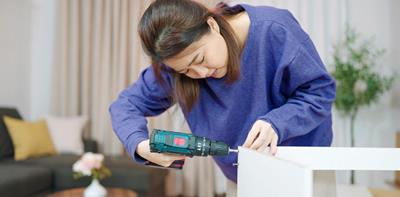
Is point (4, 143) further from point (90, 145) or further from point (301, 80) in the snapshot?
point (301, 80)

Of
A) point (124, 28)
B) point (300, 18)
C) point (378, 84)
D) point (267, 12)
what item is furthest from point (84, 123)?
point (267, 12)

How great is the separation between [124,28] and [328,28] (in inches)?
70.8

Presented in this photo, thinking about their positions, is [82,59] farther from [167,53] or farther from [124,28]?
[167,53]

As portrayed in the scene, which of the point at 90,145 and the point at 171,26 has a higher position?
the point at 171,26

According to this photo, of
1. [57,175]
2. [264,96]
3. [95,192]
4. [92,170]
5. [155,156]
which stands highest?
[264,96]

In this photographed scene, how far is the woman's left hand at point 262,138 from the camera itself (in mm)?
838

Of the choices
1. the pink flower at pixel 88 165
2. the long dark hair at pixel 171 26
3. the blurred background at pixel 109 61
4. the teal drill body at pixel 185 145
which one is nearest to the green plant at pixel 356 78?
the blurred background at pixel 109 61

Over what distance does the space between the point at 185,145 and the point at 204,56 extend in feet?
0.65

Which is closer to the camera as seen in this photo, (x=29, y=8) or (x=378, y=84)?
(x=378, y=84)

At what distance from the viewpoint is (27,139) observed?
323 centimetres

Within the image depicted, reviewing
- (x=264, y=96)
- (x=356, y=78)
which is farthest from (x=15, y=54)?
(x=264, y=96)

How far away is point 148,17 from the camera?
2.77 feet

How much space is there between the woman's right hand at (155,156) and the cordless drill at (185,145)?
47 millimetres

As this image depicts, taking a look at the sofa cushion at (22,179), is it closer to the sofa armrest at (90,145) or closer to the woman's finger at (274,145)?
the sofa armrest at (90,145)
